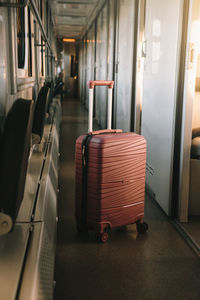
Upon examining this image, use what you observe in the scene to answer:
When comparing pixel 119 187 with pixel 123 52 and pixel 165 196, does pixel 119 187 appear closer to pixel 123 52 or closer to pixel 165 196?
pixel 165 196

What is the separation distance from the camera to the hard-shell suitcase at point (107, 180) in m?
2.15

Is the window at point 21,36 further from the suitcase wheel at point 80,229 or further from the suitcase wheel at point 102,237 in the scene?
the suitcase wheel at point 102,237

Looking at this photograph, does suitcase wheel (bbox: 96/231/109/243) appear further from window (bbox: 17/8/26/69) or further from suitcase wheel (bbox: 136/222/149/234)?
window (bbox: 17/8/26/69)

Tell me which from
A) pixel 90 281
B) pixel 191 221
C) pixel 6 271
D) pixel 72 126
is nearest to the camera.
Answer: pixel 6 271

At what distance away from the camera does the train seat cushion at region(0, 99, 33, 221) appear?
822 millimetres

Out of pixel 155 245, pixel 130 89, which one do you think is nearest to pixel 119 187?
pixel 155 245

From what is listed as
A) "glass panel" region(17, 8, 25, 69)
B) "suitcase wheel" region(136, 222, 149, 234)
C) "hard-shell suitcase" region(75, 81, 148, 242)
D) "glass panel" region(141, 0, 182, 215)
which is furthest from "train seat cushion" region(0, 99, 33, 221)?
"glass panel" region(141, 0, 182, 215)

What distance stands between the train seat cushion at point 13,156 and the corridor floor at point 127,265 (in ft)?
3.27

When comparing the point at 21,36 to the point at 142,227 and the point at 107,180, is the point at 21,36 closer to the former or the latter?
the point at 107,180

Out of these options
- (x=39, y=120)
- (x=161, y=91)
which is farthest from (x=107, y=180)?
(x=161, y=91)

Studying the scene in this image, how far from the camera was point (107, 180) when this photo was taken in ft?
7.12

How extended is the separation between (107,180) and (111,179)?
0.10 feet

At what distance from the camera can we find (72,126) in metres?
7.84

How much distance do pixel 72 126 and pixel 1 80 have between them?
20.6ft
